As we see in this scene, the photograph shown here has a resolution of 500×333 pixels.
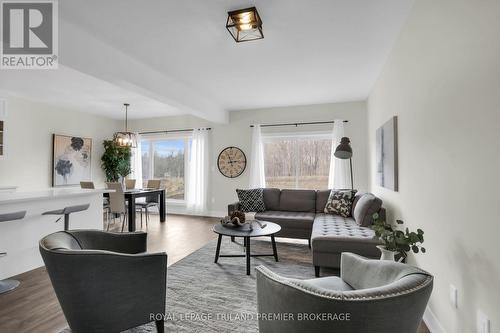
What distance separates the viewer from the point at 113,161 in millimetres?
6582

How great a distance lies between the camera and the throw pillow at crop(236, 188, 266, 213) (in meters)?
4.55

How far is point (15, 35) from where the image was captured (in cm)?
238

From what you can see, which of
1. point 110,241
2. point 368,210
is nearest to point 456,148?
point 368,210

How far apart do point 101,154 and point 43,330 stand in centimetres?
544

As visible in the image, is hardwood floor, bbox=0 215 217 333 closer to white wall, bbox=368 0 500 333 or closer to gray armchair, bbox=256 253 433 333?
gray armchair, bbox=256 253 433 333

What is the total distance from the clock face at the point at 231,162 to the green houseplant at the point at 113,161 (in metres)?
2.50

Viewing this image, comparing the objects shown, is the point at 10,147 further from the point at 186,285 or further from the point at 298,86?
the point at 298,86

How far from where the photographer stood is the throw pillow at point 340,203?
4.05 m

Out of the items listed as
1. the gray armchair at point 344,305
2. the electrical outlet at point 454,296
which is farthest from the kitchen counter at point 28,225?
the electrical outlet at point 454,296

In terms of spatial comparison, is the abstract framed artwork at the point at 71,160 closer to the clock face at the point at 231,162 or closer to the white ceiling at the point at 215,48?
the white ceiling at the point at 215,48

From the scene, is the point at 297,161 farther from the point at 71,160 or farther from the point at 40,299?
the point at 71,160

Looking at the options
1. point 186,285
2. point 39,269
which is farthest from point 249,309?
point 39,269

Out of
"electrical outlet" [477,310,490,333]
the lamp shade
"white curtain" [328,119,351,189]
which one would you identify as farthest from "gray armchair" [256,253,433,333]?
"white curtain" [328,119,351,189]

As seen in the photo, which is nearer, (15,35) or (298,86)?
(15,35)
